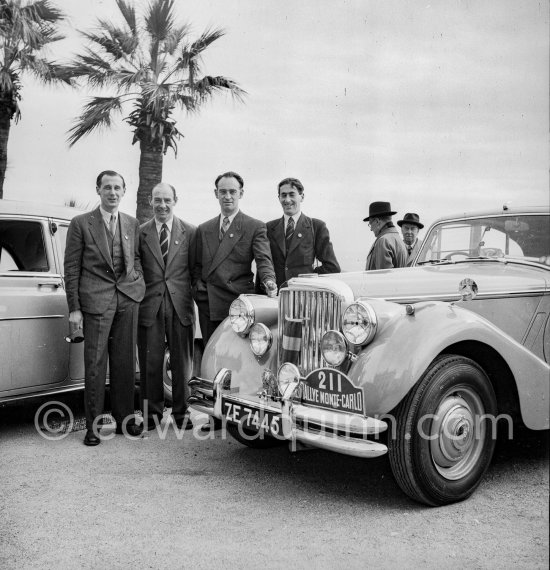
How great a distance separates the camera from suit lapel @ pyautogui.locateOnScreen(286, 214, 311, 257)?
5.02 meters

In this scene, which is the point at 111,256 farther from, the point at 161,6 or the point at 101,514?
the point at 161,6

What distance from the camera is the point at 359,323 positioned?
312 cm

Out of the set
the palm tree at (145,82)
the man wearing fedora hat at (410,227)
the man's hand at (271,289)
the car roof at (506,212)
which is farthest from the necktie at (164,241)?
the palm tree at (145,82)

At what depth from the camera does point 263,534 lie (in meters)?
2.79

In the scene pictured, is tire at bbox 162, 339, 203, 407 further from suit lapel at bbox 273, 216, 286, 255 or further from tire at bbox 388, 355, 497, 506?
tire at bbox 388, 355, 497, 506

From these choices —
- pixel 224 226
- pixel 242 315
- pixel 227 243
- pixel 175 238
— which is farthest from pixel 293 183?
pixel 242 315

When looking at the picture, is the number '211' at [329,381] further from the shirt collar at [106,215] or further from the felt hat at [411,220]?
the felt hat at [411,220]

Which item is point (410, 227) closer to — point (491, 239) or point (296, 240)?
point (296, 240)

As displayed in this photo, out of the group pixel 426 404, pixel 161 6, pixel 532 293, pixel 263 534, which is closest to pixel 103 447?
pixel 263 534

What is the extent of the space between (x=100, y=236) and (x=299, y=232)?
5.20 feet

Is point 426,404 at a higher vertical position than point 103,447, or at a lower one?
higher

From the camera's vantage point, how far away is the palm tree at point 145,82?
9406mm

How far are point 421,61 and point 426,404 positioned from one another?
84.6 inches

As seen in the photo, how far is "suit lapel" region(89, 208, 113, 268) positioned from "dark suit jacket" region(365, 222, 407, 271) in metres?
2.14
